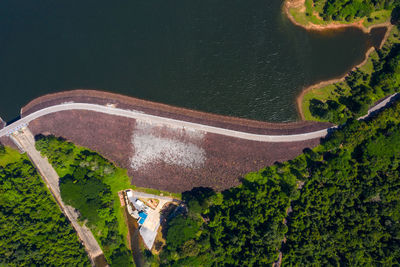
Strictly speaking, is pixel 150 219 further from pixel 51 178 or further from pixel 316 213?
pixel 316 213

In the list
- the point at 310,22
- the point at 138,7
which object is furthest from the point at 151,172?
the point at 310,22

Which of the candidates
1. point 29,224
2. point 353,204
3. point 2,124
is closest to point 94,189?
point 29,224

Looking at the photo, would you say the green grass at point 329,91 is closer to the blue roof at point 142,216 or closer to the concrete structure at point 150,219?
the concrete structure at point 150,219


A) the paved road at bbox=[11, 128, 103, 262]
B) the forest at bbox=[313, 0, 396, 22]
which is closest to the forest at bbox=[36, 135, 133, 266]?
the paved road at bbox=[11, 128, 103, 262]

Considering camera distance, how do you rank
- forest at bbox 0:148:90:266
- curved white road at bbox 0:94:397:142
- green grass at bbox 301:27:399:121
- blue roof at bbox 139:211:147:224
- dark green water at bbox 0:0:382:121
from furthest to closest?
dark green water at bbox 0:0:382:121 → blue roof at bbox 139:211:147:224 → green grass at bbox 301:27:399:121 → curved white road at bbox 0:94:397:142 → forest at bbox 0:148:90:266

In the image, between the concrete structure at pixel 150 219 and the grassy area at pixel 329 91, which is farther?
the concrete structure at pixel 150 219

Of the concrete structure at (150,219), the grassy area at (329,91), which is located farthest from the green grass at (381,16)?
the concrete structure at (150,219)

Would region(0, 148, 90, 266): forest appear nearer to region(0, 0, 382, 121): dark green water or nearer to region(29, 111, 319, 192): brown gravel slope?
region(29, 111, 319, 192): brown gravel slope
